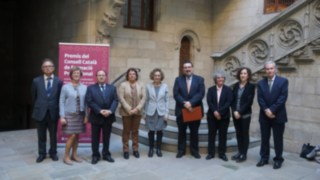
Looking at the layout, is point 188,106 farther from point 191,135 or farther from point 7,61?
point 7,61

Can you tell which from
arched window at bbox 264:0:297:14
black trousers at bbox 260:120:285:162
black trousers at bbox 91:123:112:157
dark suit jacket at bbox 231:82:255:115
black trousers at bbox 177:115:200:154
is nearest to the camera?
black trousers at bbox 260:120:285:162

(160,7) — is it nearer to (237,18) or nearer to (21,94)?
(237,18)

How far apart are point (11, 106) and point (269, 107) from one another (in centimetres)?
1062

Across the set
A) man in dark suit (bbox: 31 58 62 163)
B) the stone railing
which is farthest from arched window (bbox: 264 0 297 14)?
man in dark suit (bbox: 31 58 62 163)

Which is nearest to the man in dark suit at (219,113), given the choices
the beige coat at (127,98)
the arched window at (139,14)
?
the beige coat at (127,98)

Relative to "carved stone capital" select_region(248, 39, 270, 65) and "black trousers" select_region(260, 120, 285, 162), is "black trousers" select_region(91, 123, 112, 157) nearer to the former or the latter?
"black trousers" select_region(260, 120, 285, 162)

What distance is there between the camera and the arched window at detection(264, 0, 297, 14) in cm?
884

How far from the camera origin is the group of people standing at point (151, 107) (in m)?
5.38

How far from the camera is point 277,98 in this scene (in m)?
5.33

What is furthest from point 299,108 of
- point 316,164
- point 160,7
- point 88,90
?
point 160,7

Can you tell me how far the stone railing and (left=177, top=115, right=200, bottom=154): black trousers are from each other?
1.99 meters

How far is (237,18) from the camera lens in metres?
9.90

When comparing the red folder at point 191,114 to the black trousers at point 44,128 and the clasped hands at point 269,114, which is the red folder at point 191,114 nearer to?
the clasped hands at point 269,114

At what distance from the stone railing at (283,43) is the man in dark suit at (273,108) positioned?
1.21 meters
